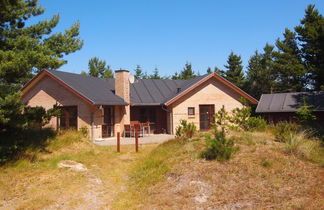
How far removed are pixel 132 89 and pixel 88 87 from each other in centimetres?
483

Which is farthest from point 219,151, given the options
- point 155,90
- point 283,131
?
point 155,90

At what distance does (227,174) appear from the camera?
6.95m

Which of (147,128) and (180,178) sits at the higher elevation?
(147,128)

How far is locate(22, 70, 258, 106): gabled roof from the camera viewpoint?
17312mm

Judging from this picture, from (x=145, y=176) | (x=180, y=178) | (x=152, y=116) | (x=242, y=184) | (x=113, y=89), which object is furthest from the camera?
(x=152, y=116)

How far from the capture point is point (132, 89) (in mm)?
22844

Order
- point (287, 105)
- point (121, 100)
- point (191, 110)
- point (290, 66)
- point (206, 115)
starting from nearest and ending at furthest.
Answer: point (121, 100) → point (191, 110) → point (206, 115) → point (287, 105) → point (290, 66)

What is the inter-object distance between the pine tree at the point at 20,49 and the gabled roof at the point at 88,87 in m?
4.13

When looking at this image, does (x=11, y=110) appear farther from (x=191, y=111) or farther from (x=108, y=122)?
(x=191, y=111)

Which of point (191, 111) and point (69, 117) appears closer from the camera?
point (69, 117)

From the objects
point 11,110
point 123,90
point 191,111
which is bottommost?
point 11,110

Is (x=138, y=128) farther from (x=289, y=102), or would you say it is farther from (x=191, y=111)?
(x=289, y=102)

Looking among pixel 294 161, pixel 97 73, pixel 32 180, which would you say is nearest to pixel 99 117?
pixel 32 180

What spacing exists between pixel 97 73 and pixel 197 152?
50.6 meters
